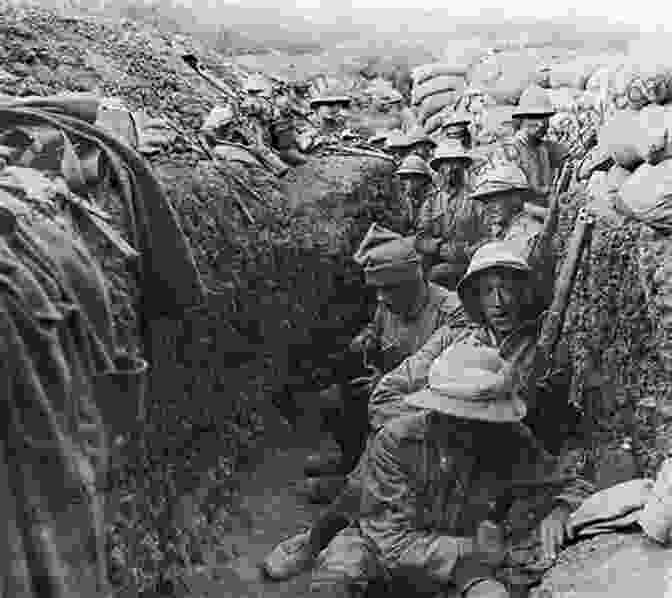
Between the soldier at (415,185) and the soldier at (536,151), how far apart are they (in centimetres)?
131

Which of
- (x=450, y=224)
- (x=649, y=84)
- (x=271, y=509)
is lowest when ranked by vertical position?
(x=271, y=509)

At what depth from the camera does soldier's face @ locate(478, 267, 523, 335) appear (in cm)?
538

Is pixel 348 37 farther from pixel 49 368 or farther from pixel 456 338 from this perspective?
pixel 49 368

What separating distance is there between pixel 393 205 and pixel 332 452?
421 centimetres

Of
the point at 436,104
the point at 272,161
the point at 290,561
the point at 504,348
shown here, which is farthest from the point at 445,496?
the point at 436,104

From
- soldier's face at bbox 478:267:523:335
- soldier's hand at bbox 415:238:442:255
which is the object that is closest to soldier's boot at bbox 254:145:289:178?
soldier's hand at bbox 415:238:442:255

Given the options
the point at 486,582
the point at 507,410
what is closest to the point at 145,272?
the point at 507,410

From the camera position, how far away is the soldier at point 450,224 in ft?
29.0

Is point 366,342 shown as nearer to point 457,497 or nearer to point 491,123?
point 457,497

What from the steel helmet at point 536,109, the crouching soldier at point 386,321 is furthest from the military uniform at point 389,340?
the steel helmet at point 536,109

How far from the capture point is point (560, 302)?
5613 mm

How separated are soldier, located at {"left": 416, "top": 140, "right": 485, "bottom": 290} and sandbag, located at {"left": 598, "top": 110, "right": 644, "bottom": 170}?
334 cm

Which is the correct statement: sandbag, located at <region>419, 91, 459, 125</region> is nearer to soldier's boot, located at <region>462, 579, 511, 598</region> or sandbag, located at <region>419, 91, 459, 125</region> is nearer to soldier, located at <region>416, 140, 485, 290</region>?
soldier, located at <region>416, 140, 485, 290</region>

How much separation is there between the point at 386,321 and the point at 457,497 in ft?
7.79
